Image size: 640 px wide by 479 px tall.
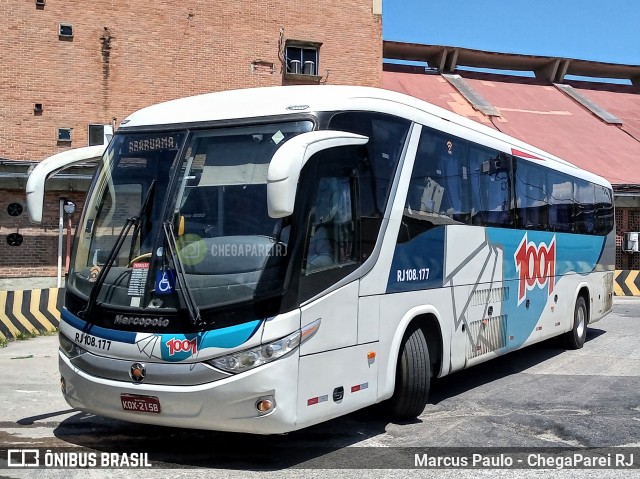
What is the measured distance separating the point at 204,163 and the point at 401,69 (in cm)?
3266

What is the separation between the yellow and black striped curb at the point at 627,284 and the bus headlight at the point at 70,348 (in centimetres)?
2095

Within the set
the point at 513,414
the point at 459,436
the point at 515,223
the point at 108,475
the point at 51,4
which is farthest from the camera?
the point at 51,4

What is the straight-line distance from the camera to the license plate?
5.74 m

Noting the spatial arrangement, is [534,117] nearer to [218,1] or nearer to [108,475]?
[218,1]

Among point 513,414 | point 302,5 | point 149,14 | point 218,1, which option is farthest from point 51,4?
point 513,414

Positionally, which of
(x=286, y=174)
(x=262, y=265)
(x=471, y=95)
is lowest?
(x=262, y=265)

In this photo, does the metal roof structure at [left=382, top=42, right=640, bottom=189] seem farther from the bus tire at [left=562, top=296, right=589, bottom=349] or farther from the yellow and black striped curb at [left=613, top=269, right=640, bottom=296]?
the bus tire at [left=562, top=296, right=589, bottom=349]

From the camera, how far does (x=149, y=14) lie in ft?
83.4

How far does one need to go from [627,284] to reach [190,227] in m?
21.1

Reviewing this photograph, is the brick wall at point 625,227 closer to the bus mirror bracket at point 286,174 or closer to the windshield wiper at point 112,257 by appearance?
the bus mirror bracket at point 286,174

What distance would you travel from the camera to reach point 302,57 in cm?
2709

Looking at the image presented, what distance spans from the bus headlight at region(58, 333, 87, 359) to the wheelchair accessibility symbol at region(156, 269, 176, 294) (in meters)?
0.95

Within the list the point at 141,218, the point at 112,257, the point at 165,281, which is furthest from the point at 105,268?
the point at 165,281

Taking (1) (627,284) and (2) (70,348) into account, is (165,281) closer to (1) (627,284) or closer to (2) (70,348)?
(2) (70,348)
